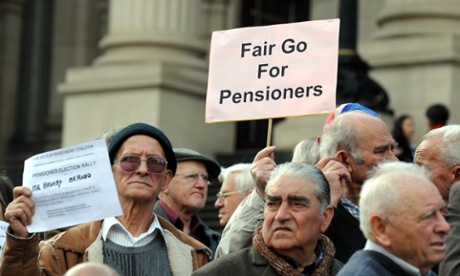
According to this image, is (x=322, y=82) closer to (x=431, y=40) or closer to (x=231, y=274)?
(x=231, y=274)

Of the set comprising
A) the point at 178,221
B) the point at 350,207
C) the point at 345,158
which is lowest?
the point at 178,221

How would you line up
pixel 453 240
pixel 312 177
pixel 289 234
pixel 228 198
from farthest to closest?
1. pixel 228 198
2. pixel 453 240
3. pixel 312 177
4. pixel 289 234

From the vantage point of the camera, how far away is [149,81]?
18359mm

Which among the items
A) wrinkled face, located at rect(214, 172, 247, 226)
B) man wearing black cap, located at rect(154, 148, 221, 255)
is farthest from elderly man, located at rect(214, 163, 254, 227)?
man wearing black cap, located at rect(154, 148, 221, 255)

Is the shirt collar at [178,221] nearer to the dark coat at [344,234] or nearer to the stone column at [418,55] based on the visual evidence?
the dark coat at [344,234]

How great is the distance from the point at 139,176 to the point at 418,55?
9.44 metres

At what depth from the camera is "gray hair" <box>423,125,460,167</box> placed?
8.75 m

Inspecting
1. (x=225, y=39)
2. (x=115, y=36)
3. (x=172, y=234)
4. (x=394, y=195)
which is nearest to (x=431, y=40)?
(x=115, y=36)

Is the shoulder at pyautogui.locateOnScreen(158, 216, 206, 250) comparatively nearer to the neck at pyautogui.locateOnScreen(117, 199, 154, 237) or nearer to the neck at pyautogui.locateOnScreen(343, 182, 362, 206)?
the neck at pyautogui.locateOnScreen(117, 199, 154, 237)

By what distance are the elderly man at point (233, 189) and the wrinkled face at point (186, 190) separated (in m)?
0.14

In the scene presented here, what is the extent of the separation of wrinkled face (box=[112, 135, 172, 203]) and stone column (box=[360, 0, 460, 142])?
29.1 ft

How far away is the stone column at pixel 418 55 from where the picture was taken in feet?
55.9

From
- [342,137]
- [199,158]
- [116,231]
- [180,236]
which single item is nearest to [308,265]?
[180,236]

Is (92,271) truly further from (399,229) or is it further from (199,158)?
(199,158)
